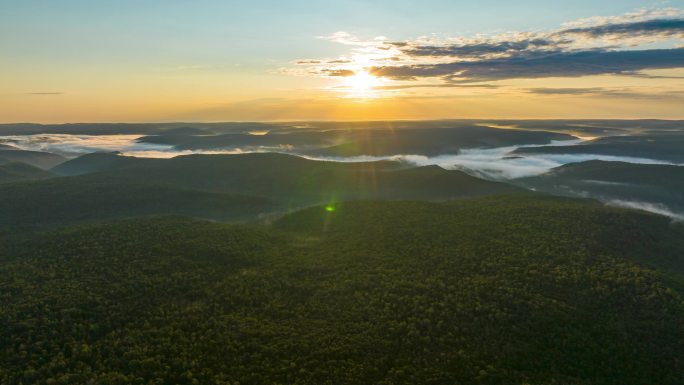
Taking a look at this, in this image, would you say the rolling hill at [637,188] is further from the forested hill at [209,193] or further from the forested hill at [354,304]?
the forested hill at [354,304]

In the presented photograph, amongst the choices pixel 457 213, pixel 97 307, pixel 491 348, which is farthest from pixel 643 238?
pixel 97 307

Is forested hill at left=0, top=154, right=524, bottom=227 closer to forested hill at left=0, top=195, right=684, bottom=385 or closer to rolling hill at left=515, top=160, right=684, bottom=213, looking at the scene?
rolling hill at left=515, top=160, right=684, bottom=213

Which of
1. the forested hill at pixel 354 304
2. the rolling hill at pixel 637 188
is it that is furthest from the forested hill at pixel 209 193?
the forested hill at pixel 354 304

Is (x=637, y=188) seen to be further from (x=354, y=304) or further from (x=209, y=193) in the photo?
(x=354, y=304)

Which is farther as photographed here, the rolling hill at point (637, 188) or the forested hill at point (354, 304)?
the rolling hill at point (637, 188)

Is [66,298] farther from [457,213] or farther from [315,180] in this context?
[315,180]

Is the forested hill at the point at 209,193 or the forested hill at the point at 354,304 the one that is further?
the forested hill at the point at 209,193

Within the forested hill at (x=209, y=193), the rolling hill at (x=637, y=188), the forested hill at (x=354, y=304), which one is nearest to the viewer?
the forested hill at (x=354, y=304)

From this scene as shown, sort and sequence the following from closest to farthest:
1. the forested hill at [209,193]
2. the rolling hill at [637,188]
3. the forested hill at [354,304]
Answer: the forested hill at [354,304] < the forested hill at [209,193] < the rolling hill at [637,188]
